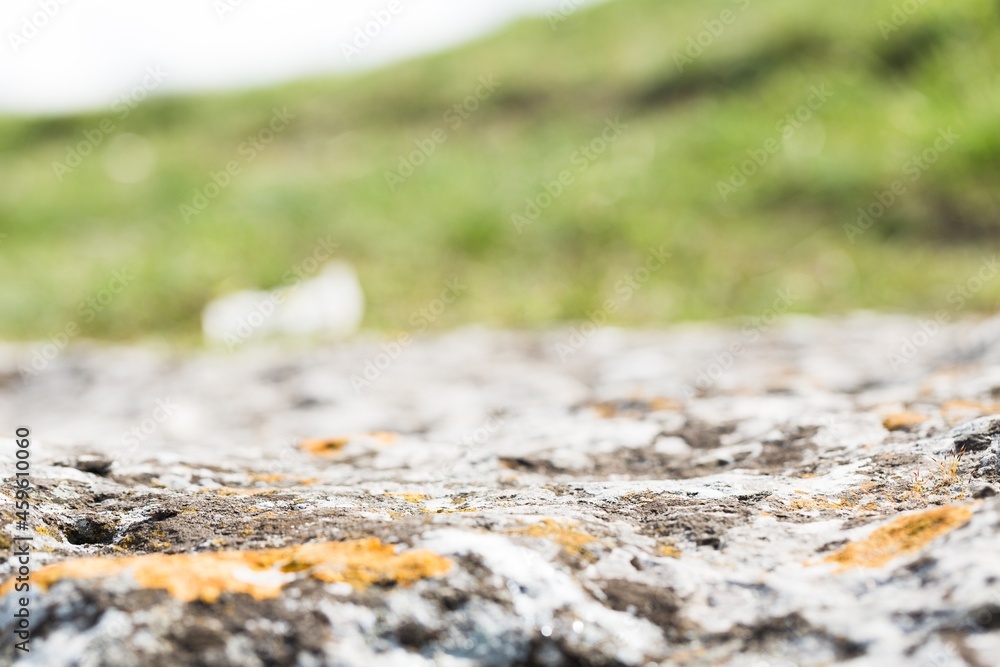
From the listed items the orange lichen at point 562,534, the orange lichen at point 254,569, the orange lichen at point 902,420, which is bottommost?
the orange lichen at point 254,569

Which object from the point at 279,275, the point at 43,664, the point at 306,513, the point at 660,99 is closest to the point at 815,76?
the point at 660,99

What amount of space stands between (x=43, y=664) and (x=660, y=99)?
962 cm

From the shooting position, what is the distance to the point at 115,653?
1182 millimetres
